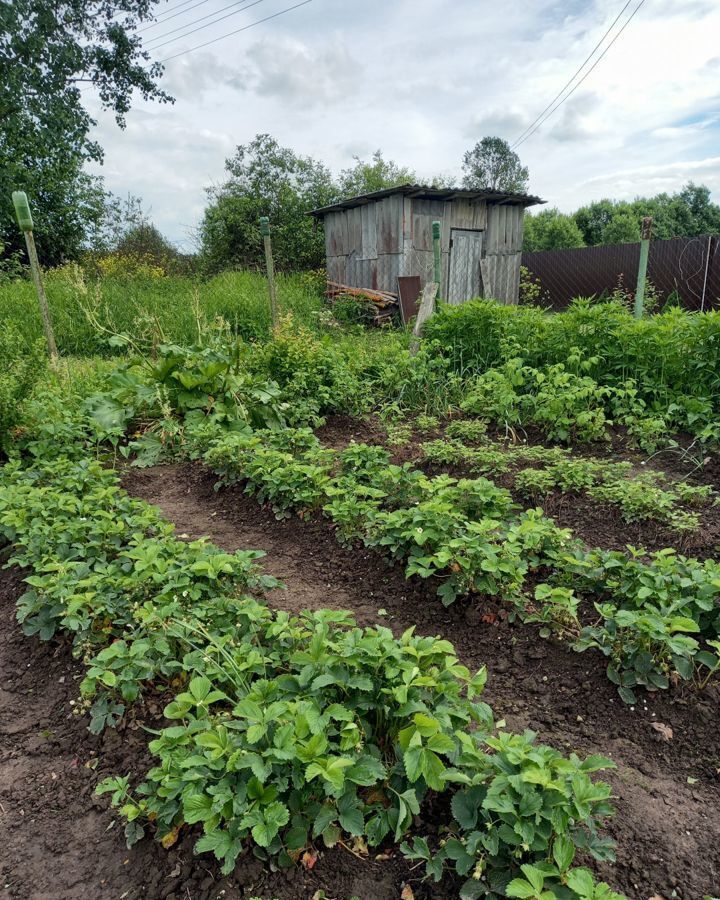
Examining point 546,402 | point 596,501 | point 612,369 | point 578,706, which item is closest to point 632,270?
point 612,369

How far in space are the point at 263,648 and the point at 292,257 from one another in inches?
625

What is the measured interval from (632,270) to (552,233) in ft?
60.3

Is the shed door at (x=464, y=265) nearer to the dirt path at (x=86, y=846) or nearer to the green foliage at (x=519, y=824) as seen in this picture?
the dirt path at (x=86, y=846)

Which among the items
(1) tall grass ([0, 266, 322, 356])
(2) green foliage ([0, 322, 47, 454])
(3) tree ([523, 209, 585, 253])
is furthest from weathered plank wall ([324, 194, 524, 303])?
(3) tree ([523, 209, 585, 253])

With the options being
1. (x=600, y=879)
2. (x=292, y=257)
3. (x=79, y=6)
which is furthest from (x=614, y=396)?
(x=79, y=6)

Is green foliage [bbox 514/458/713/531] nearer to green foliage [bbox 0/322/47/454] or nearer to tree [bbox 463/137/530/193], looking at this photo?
green foliage [bbox 0/322/47/454]

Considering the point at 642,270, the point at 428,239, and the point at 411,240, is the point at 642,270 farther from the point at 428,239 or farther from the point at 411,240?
the point at 428,239

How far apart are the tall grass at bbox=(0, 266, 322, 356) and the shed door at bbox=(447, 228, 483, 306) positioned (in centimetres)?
289

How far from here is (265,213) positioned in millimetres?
16891

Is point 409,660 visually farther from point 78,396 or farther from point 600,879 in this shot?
point 78,396

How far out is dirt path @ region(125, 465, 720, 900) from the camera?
1.46 metres

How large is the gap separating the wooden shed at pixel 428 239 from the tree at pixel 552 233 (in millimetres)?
19002

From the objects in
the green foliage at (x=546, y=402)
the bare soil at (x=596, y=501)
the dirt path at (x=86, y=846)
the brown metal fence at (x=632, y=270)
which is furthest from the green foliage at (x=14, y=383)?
the brown metal fence at (x=632, y=270)

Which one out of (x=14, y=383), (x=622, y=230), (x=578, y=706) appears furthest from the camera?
(x=622, y=230)
